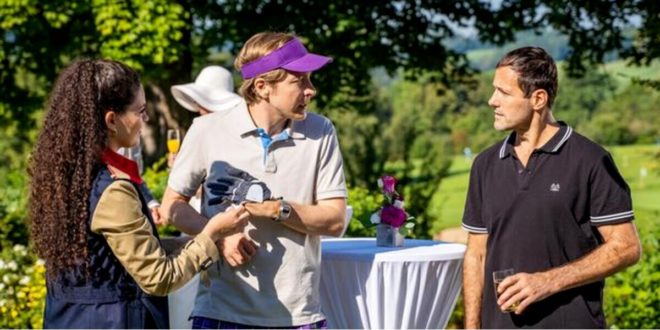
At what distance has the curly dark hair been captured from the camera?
3.24 metres

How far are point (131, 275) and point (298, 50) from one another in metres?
1.06

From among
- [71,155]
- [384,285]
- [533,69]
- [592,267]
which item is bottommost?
[384,285]

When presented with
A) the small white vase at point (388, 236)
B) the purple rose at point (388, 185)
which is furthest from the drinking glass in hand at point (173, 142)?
the small white vase at point (388, 236)

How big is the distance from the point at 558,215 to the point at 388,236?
2.13 m

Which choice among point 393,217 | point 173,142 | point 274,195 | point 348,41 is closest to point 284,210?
point 274,195

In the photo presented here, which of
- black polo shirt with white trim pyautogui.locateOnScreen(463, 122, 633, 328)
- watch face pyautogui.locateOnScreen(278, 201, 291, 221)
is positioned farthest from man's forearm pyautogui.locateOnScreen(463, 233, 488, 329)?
watch face pyautogui.locateOnScreen(278, 201, 291, 221)

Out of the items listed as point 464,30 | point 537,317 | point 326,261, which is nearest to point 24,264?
point 326,261

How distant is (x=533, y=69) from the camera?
3.60 meters

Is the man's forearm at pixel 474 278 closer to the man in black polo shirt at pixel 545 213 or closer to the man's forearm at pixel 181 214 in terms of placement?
the man in black polo shirt at pixel 545 213

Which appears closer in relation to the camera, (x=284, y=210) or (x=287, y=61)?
(x=284, y=210)

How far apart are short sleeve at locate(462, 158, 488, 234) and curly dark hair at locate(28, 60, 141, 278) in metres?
1.19

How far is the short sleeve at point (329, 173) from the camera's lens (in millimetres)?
3879

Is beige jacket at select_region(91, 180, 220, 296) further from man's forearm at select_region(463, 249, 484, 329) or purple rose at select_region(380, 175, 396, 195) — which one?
purple rose at select_region(380, 175, 396, 195)

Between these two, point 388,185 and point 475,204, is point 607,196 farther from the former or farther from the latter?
point 388,185
